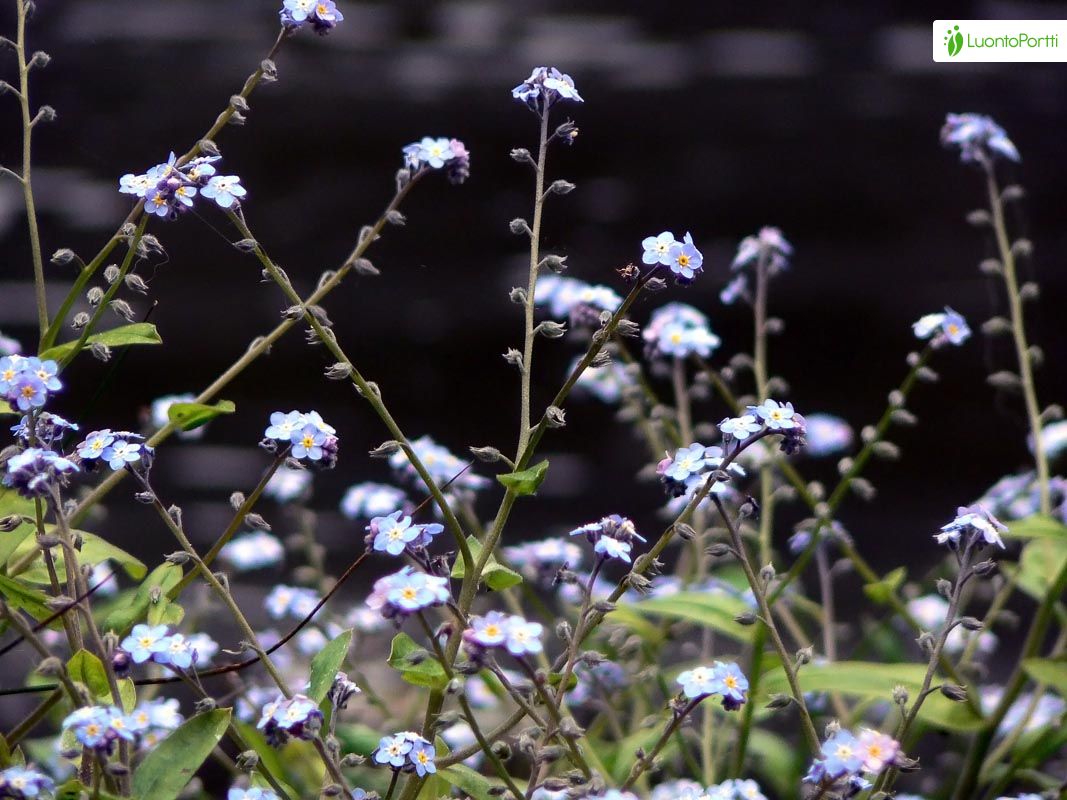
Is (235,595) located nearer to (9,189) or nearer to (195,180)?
(9,189)

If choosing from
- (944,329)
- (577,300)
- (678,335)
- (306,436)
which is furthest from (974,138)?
(306,436)

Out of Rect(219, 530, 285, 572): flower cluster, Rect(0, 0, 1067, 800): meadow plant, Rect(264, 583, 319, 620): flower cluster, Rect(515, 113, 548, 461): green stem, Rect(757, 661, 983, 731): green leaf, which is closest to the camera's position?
Rect(0, 0, 1067, 800): meadow plant

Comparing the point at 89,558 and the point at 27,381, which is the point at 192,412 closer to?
the point at 27,381


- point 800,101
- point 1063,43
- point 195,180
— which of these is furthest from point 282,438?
point 800,101

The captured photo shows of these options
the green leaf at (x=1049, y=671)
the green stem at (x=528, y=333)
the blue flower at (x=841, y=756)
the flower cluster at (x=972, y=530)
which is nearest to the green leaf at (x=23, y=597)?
the green stem at (x=528, y=333)

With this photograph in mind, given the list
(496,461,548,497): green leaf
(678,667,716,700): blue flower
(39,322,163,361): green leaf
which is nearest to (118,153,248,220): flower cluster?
(39,322,163,361): green leaf

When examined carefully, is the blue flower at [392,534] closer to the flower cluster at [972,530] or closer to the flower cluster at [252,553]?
the flower cluster at [972,530]

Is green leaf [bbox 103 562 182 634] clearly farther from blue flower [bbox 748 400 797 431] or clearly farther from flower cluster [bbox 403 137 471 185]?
blue flower [bbox 748 400 797 431]
